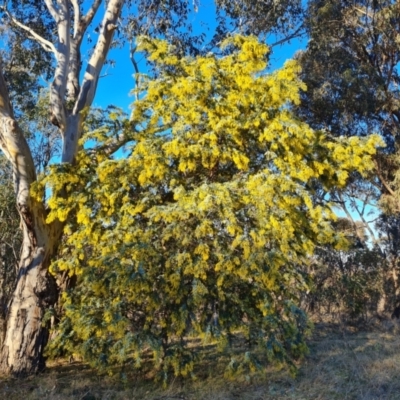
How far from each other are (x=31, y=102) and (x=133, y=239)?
23.7ft

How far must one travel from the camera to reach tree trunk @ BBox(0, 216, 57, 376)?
5535 mm

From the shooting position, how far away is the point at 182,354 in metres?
5.03

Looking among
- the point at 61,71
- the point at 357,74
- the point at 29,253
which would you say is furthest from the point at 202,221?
the point at 357,74

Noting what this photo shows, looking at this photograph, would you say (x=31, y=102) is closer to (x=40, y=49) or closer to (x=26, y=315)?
(x=40, y=49)

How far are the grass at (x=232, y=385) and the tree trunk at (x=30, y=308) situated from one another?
27 cm

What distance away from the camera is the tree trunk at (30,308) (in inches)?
218

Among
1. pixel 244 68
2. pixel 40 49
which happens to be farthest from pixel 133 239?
pixel 40 49

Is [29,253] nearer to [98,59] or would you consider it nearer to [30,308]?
[30,308]

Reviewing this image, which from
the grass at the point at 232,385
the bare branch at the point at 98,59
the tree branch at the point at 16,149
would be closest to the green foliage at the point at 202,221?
the grass at the point at 232,385

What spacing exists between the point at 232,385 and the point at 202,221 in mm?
2061

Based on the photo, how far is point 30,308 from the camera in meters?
5.72

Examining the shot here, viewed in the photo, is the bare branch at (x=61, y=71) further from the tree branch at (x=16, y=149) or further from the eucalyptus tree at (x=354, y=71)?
the eucalyptus tree at (x=354, y=71)

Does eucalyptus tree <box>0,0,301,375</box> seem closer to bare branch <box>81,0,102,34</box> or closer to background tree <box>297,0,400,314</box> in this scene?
bare branch <box>81,0,102,34</box>

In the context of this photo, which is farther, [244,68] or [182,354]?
[244,68]
